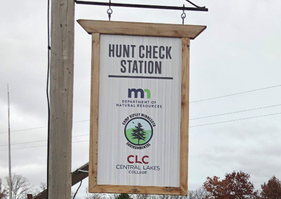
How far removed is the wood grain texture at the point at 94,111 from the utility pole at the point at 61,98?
22cm

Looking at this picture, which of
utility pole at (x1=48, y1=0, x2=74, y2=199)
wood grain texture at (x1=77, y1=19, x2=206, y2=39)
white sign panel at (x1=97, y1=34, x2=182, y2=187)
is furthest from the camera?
wood grain texture at (x1=77, y1=19, x2=206, y2=39)

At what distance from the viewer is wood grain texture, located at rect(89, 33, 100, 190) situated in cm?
575

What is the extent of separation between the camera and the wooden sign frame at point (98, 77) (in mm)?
5762

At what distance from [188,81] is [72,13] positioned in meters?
1.42

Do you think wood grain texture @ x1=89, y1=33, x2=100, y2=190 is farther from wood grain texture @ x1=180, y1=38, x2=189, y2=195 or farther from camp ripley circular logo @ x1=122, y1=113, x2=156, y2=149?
wood grain texture @ x1=180, y1=38, x2=189, y2=195

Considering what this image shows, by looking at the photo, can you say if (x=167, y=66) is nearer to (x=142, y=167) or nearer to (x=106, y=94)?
(x=106, y=94)

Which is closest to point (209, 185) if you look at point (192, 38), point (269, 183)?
point (269, 183)

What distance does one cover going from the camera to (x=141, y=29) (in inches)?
231

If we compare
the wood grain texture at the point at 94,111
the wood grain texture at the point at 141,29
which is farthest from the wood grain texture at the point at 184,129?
the wood grain texture at the point at 94,111

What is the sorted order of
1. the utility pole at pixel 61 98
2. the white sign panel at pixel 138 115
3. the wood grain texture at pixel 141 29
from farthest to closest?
the wood grain texture at pixel 141 29, the white sign panel at pixel 138 115, the utility pole at pixel 61 98

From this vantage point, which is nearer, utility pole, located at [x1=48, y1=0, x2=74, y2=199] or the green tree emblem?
utility pole, located at [x1=48, y1=0, x2=74, y2=199]

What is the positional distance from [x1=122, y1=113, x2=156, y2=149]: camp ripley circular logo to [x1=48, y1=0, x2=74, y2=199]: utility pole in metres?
0.60

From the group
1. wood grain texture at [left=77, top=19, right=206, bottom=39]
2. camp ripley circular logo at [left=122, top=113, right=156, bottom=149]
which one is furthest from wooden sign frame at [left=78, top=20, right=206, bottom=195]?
camp ripley circular logo at [left=122, top=113, right=156, bottom=149]

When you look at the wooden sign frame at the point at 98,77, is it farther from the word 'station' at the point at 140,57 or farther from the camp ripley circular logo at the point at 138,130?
the camp ripley circular logo at the point at 138,130
